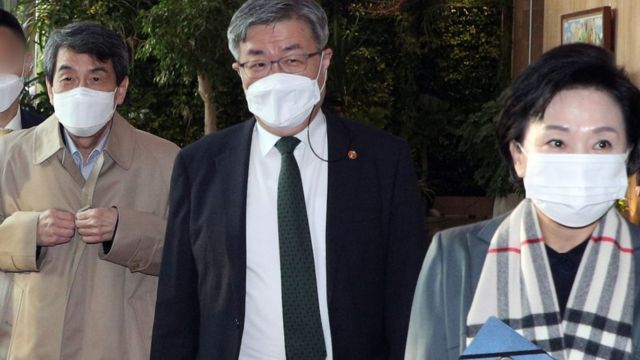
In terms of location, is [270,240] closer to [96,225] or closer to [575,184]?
[96,225]

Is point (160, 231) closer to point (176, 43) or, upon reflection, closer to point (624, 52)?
point (624, 52)

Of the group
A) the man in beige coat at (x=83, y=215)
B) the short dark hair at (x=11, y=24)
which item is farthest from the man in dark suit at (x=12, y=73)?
the man in beige coat at (x=83, y=215)

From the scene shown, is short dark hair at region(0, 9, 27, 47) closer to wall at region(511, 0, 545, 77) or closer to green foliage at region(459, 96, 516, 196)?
green foliage at region(459, 96, 516, 196)

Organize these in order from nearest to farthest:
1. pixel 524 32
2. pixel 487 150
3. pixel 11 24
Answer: pixel 11 24
pixel 487 150
pixel 524 32

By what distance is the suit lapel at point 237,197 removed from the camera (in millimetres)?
2488

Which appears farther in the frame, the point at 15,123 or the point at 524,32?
the point at 524,32

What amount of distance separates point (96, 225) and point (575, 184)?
1398 mm

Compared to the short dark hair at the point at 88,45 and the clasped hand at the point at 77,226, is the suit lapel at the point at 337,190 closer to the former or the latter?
the clasped hand at the point at 77,226

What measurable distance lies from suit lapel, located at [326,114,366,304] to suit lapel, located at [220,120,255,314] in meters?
0.20

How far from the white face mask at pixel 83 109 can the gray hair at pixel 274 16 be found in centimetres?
55

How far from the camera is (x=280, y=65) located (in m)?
2.69

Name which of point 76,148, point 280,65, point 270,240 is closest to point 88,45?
point 76,148

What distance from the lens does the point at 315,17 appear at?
8.93 ft

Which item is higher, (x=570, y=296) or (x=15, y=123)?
(x=15, y=123)
